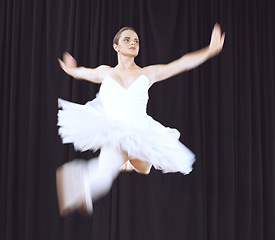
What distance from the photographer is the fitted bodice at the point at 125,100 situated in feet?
6.82

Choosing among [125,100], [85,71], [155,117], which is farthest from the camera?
[155,117]

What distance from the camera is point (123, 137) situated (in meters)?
1.86

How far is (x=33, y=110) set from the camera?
291cm

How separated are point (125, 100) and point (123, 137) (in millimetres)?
320

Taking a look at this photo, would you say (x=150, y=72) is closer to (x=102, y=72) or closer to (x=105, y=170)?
(x=102, y=72)

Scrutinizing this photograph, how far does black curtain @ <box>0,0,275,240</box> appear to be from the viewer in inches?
113

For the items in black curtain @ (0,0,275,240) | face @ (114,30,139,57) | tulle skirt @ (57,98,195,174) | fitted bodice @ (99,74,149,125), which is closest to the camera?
tulle skirt @ (57,98,195,174)

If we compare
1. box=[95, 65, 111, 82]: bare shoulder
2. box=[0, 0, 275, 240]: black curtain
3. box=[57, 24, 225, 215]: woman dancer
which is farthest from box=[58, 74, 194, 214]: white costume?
box=[0, 0, 275, 240]: black curtain

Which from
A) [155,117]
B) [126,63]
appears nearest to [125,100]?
[126,63]

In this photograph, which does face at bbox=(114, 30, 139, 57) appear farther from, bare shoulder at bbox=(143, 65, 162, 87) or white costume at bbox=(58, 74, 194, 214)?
white costume at bbox=(58, 74, 194, 214)

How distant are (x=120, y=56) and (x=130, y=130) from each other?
0.57 m

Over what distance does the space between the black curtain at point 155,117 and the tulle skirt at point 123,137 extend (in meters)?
1.00

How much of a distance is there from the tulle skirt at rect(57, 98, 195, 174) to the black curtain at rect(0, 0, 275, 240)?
1000 mm

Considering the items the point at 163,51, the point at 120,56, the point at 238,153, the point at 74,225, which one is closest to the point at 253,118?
the point at 238,153
